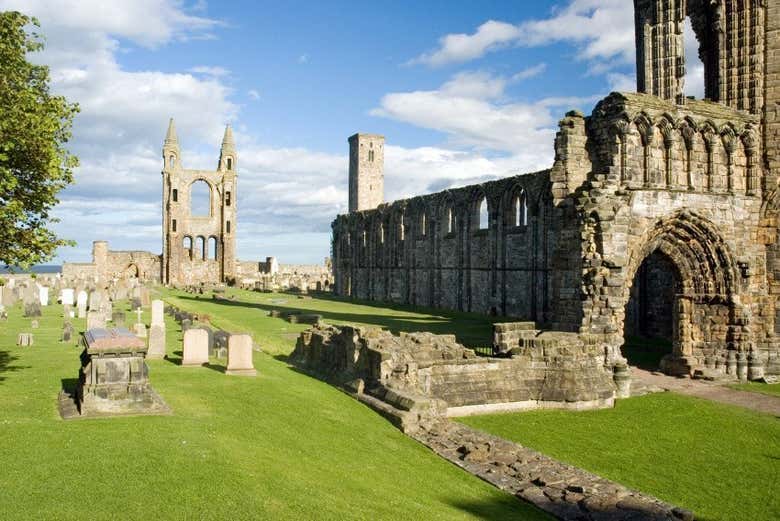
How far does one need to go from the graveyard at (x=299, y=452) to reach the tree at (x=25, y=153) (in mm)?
2427

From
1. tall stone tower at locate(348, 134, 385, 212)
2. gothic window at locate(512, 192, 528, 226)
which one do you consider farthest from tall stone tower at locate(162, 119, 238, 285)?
gothic window at locate(512, 192, 528, 226)

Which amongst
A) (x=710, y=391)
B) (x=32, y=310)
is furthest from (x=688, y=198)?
(x=32, y=310)

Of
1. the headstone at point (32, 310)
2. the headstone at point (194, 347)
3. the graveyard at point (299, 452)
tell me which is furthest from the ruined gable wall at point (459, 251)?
the headstone at point (32, 310)

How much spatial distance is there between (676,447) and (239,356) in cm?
849

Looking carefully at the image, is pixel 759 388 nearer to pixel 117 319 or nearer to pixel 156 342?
pixel 156 342

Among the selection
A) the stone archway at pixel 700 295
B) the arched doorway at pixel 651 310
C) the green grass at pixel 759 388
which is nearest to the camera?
the green grass at pixel 759 388

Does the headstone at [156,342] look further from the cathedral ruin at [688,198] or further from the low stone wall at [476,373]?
the cathedral ruin at [688,198]

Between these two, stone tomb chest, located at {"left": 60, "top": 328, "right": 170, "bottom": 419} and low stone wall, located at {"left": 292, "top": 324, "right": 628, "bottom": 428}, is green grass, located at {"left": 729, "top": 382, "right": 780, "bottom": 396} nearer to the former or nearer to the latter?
low stone wall, located at {"left": 292, "top": 324, "right": 628, "bottom": 428}

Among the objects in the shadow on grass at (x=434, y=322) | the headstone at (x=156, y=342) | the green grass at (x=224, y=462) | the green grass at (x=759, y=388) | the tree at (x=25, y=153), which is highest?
the tree at (x=25, y=153)

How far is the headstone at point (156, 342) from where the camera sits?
51.4ft

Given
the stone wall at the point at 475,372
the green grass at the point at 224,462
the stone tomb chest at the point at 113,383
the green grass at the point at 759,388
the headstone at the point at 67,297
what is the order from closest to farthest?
the green grass at the point at 224,462 → the stone tomb chest at the point at 113,383 → the stone wall at the point at 475,372 → the green grass at the point at 759,388 → the headstone at the point at 67,297

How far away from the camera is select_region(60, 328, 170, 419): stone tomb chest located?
31.5ft

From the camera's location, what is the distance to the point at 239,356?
14.0m

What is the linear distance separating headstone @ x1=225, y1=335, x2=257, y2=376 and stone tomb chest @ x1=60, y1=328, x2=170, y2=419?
368 centimetres
